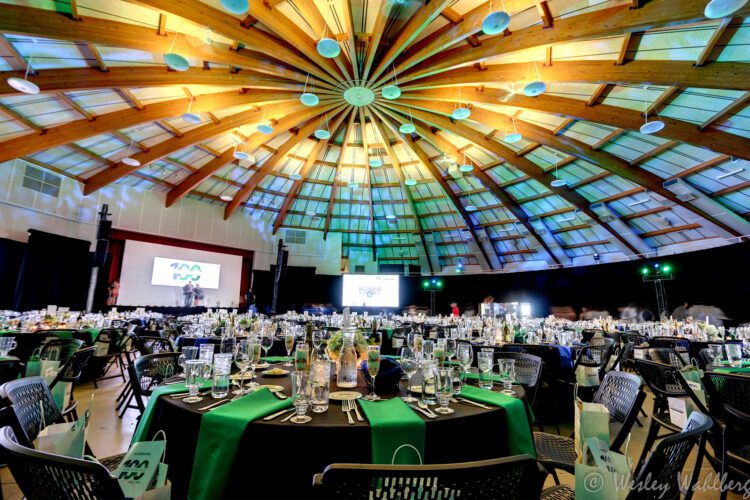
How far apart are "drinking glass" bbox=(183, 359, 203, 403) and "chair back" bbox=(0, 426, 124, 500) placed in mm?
804

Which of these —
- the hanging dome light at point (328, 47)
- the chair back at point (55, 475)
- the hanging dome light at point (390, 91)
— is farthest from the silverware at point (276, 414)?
the hanging dome light at point (390, 91)

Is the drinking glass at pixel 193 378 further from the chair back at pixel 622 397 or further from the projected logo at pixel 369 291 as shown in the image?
the projected logo at pixel 369 291

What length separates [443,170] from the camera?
1700 cm

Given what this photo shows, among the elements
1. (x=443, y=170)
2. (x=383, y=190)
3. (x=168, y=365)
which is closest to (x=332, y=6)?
(x=168, y=365)

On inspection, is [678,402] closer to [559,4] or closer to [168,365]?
[168,365]

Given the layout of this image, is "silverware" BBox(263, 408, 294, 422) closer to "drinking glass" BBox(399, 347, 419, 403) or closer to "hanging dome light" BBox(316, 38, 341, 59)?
"drinking glass" BBox(399, 347, 419, 403)

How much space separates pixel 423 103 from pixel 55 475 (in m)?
11.8

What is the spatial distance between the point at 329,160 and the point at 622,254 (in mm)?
14996

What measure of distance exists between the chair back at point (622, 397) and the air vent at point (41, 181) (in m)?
15.9

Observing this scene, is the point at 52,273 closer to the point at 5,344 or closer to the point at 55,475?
the point at 5,344

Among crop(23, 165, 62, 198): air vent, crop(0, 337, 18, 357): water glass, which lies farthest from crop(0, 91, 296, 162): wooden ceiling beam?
crop(0, 337, 18, 357): water glass

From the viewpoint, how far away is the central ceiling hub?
10.2 metres

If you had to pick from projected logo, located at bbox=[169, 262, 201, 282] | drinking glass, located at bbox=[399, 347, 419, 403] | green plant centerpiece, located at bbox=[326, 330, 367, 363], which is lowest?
drinking glass, located at bbox=[399, 347, 419, 403]

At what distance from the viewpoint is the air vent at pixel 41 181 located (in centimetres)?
1117
